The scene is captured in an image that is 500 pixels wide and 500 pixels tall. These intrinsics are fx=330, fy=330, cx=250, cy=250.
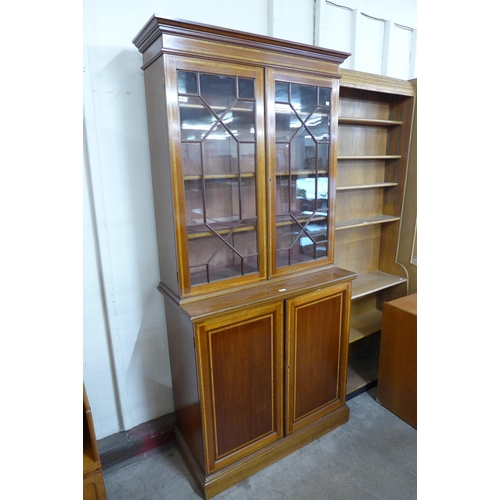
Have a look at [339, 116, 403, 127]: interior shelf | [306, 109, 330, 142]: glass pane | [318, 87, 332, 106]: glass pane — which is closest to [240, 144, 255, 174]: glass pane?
[306, 109, 330, 142]: glass pane

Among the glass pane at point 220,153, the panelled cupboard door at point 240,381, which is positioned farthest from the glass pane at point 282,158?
the panelled cupboard door at point 240,381

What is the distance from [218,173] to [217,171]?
10 mm

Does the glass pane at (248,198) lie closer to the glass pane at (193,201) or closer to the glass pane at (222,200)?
the glass pane at (222,200)

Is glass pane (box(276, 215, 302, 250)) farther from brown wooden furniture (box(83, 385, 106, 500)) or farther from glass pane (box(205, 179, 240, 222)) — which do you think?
brown wooden furniture (box(83, 385, 106, 500))

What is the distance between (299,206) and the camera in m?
1.81

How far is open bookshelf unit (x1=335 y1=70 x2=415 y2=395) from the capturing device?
2287mm


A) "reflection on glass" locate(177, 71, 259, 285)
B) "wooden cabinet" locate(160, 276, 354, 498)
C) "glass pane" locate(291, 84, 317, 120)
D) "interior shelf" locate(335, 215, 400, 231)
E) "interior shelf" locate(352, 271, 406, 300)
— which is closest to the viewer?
"reflection on glass" locate(177, 71, 259, 285)

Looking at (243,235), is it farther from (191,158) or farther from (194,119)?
(194,119)

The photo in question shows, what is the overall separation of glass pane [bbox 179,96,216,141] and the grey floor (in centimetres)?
174

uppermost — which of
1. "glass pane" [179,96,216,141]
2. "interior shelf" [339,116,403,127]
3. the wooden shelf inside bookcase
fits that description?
"interior shelf" [339,116,403,127]

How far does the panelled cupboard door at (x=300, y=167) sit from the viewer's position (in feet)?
5.27
